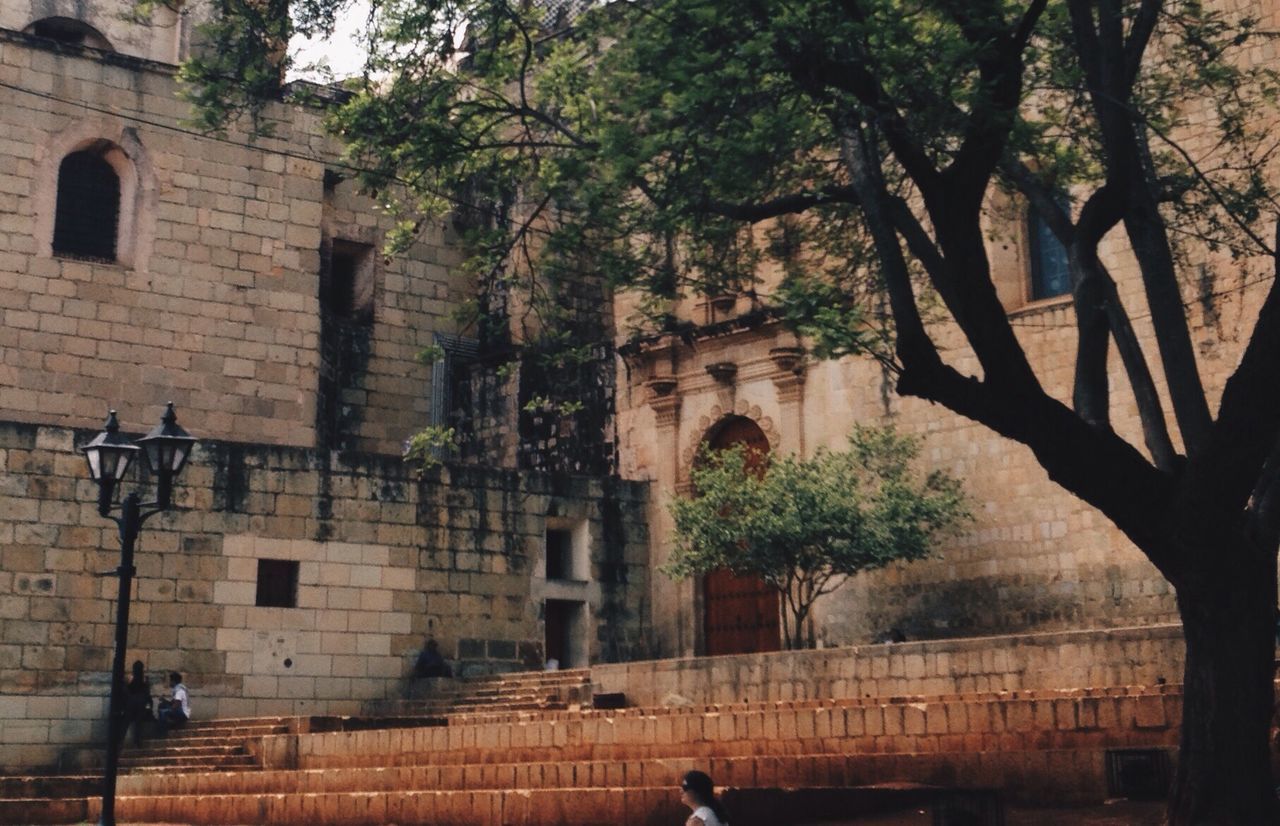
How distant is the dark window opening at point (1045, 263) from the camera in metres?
19.9

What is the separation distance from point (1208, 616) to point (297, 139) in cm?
1933

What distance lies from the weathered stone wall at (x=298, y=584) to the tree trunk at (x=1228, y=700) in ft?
43.3

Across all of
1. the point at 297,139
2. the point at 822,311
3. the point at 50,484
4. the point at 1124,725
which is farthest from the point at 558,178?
the point at 297,139

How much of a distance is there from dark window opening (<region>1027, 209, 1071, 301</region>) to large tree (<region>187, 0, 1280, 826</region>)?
7166 millimetres

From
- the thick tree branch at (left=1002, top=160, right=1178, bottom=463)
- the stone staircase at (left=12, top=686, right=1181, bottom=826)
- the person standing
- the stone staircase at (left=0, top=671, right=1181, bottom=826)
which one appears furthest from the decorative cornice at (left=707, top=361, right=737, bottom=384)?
the thick tree branch at (left=1002, top=160, right=1178, bottom=463)

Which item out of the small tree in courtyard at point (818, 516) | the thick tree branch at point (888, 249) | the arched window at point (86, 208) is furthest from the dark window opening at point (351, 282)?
the thick tree branch at point (888, 249)

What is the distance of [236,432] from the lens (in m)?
23.3

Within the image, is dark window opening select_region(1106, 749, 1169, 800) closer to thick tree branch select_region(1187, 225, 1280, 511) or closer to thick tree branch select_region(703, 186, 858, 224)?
thick tree branch select_region(1187, 225, 1280, 511)

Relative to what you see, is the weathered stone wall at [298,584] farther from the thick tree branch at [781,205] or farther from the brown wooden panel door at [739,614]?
the thick tree branch at [781,205]

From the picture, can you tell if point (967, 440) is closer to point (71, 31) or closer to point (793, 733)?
point (793, 733)

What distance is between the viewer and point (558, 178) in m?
11.3

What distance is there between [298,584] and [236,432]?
461 centimetres

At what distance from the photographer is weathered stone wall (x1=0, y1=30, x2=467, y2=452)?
2222 cm

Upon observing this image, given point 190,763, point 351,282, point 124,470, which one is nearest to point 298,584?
point 190,763
